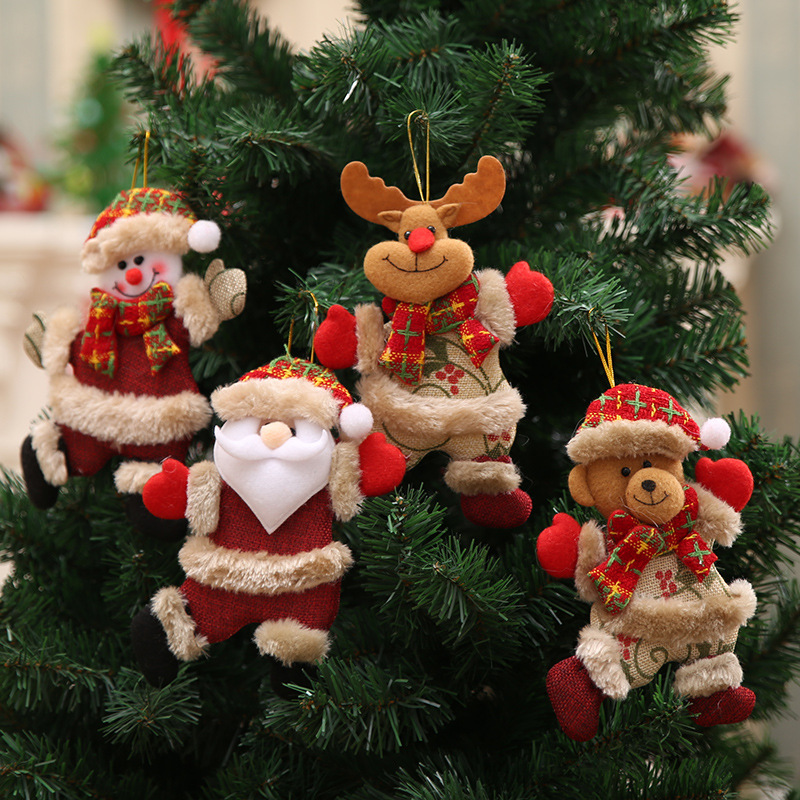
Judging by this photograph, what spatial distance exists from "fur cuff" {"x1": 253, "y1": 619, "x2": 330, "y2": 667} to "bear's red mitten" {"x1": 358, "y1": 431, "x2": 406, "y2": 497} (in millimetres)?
98

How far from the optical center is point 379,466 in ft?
1.83

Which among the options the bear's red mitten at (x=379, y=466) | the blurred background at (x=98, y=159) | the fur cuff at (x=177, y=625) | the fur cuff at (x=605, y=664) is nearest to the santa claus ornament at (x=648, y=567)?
the fur cuff at (x=605, y=664)

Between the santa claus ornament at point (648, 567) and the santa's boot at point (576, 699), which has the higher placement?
the santa claus ornament at point (648, 567)

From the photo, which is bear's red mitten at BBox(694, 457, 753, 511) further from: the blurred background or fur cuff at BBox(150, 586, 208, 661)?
the blurred background

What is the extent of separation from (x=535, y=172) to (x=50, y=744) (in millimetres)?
603

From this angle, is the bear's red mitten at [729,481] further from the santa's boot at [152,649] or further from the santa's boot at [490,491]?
the santa's boot at [152,649]

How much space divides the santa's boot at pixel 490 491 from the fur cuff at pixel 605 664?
10cm

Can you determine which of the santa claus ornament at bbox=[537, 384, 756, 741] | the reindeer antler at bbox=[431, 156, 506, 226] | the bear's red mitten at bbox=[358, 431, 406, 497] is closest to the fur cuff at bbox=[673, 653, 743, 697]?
the santa claus ornament at bbox=[537, 384, 756, 741]

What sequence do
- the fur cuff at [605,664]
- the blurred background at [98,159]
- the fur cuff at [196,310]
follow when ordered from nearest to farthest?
the fur cuff at [605,664] → the fur cuff at [196,310] → the blurred background at [98,159]

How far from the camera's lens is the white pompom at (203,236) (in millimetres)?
621

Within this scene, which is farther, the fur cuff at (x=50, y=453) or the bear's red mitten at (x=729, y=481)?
the fur cuff at (x=50, y=453)

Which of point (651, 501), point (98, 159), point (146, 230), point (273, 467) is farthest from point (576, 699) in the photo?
point (98, 159)

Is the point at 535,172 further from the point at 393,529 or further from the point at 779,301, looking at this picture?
the point at 779,301

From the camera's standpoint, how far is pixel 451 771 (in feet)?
1.86
